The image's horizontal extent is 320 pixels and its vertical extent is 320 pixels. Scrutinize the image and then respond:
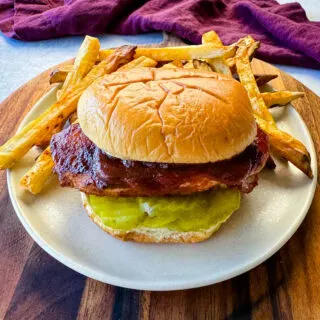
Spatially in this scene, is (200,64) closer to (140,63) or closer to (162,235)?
(140,63)

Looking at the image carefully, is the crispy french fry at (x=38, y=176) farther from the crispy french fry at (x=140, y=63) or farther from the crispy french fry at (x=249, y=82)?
the crispy french fry at (x=249, y=82)

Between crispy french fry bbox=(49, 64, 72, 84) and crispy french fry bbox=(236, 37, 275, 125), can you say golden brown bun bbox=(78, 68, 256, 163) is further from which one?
crispy french fry bbox=(49, 64, 72, 84)

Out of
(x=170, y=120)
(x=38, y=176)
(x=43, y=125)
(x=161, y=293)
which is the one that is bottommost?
(x=161, y=293)

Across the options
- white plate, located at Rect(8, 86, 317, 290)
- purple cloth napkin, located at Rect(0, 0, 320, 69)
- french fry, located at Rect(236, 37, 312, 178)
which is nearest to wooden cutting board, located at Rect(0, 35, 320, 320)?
white plate, located at Rect(8, 86, 317, 290)

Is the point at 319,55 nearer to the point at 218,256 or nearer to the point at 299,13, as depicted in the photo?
the point at 299,13

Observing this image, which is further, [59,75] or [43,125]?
[59,75]

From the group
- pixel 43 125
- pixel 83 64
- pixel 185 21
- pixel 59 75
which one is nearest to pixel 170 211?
pixel 43 125

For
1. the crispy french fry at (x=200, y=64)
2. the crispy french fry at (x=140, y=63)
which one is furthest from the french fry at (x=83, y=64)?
the crispy french fry at (x=200, y=64)
